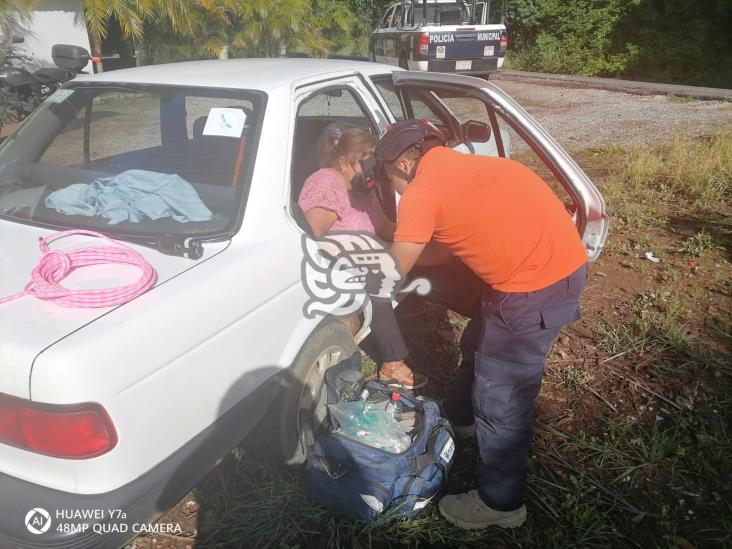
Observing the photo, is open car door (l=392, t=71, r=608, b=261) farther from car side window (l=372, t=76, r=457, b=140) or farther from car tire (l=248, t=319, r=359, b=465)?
car tire (l=248, t=319, r=359, b=465)

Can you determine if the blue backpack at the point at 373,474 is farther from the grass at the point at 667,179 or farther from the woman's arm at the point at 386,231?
the grass at the point at 667,179

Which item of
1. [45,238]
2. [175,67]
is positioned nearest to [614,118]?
[175,67]

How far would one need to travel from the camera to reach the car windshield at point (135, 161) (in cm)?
227

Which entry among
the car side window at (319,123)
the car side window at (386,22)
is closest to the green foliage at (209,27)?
the car side window at (386,22)

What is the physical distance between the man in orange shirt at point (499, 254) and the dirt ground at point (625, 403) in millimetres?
415

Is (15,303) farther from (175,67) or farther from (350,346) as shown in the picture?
(175,67)

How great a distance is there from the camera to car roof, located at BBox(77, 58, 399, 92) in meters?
2.57

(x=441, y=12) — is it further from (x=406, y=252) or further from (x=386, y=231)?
(x=406, y=252)

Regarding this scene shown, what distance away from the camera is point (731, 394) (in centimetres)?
305

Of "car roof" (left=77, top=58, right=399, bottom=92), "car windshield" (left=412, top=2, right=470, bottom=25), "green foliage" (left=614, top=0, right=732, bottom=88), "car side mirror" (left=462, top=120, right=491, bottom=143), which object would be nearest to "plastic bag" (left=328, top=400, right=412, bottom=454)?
"car roof" (left=77, top=58, right=399, bottom=92)

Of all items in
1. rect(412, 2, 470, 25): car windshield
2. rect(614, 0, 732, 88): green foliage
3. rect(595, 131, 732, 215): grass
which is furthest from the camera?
rect(614, 0, 732, 88): green foliage

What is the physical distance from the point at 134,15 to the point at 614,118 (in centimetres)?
1000

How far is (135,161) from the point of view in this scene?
2.68 m

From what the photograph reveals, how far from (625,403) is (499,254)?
150cm
